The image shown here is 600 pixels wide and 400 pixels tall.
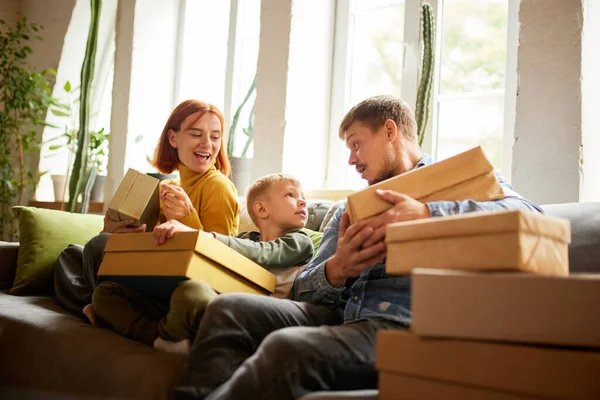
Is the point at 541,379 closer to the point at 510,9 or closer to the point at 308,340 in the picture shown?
the point at 308,340

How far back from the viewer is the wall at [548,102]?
195 cm

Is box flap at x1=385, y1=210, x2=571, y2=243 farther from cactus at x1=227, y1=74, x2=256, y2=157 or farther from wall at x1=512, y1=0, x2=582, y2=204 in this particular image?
cactus at x1=227, y1=74, x2=256, y2=157

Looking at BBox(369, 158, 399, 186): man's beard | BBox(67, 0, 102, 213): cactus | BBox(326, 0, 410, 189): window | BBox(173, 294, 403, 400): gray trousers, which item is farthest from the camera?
BBox(67, 0, 102, 213): cactus

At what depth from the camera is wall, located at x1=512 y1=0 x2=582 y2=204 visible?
1.95 meters

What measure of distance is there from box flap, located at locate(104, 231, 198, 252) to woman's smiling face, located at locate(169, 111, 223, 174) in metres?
0.65

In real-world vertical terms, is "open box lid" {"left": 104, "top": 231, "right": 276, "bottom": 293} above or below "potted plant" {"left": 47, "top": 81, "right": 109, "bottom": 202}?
below

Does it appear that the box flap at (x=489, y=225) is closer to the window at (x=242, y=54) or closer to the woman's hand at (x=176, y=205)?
the woman's hand at (x=176, y=205)

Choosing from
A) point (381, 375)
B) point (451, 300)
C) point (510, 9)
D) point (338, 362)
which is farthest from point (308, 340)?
point (510, 9)

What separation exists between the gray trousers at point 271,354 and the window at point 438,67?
1561 millimetres

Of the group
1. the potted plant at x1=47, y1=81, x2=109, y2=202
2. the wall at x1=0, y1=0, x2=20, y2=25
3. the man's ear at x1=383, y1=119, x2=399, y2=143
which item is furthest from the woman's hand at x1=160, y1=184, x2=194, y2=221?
the wall at x1=0, y1=0, x2=20, y2=25

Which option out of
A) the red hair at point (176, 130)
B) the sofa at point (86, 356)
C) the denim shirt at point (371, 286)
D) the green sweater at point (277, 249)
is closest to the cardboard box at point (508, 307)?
the sofa at point (86, 356)

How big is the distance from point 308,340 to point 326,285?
37 centimetres

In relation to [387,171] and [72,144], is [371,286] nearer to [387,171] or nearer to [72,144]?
[387,171]

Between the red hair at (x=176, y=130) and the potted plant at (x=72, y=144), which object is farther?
the potted plant at (x=72, y=144)
